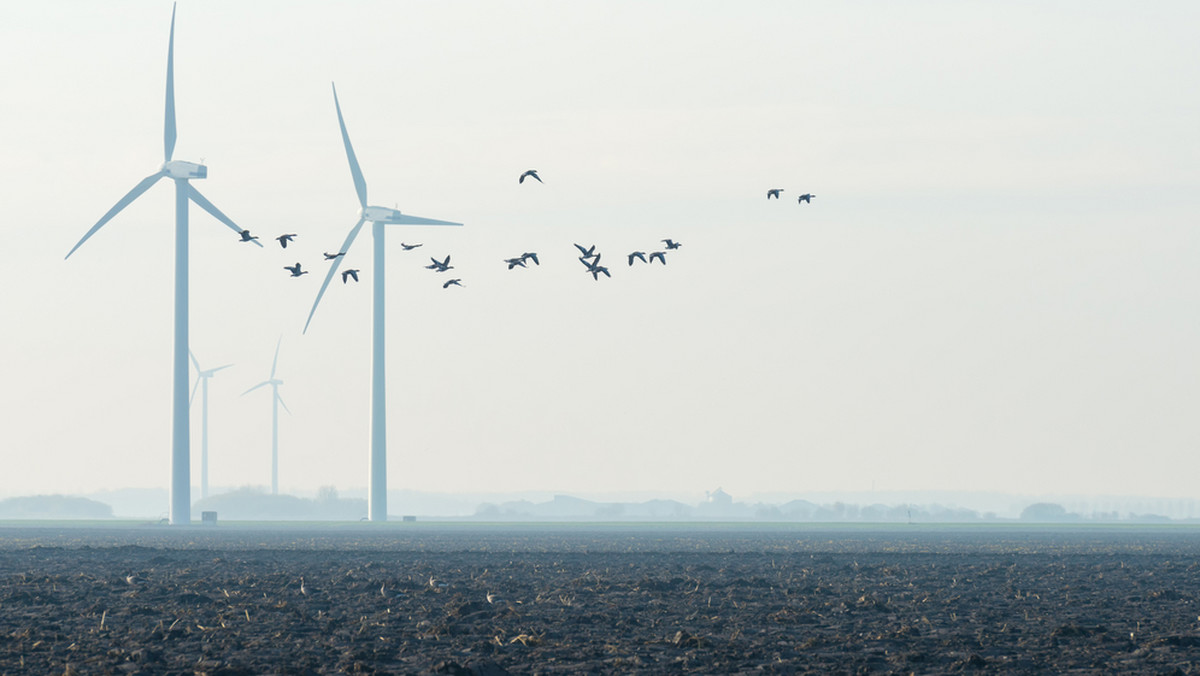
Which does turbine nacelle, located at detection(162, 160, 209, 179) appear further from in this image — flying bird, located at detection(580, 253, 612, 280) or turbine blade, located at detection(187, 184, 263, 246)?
flying bird, located at detection(580, 253, 612, 280)

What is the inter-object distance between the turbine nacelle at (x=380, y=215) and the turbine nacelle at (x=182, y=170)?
19.2 meters

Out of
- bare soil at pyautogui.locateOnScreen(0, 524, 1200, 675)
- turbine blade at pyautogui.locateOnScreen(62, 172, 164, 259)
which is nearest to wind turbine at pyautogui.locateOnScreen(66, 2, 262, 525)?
turbine blade at pyautogui.locateOnScreen(62, 172, 164, 259)

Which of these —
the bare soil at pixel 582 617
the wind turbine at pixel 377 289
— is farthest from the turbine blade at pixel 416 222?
the bare soil at pixel 582 617

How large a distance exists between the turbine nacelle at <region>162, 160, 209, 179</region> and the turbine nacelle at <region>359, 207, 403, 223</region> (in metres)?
19.2

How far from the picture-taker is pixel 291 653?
35.5 metres

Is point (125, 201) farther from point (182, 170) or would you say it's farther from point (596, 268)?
point (596, 268)

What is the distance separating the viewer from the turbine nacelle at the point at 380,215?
16762 centimetres

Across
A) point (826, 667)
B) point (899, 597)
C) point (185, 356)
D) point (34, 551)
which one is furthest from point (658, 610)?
point (185, 356)

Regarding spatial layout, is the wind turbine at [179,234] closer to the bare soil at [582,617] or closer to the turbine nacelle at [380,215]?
the turbine nacelle at [380,215]

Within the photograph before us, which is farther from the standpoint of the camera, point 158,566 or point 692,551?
point 692,551

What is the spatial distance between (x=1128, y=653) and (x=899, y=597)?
56.7ft

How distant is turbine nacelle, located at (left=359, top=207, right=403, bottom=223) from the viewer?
550ft

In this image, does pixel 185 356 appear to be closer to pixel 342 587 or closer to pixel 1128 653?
pixel 342 587

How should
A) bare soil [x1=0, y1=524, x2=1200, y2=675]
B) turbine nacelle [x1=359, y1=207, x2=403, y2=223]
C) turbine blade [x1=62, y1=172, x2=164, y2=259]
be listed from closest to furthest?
bare soil [x1=0, y1=524, x2=1200, y2=675] < turbine blade [x1=62, y1=172, x2=164, y2=259] < turbine nacelle [x1=359, y1=207, x2=403, y2=223]
